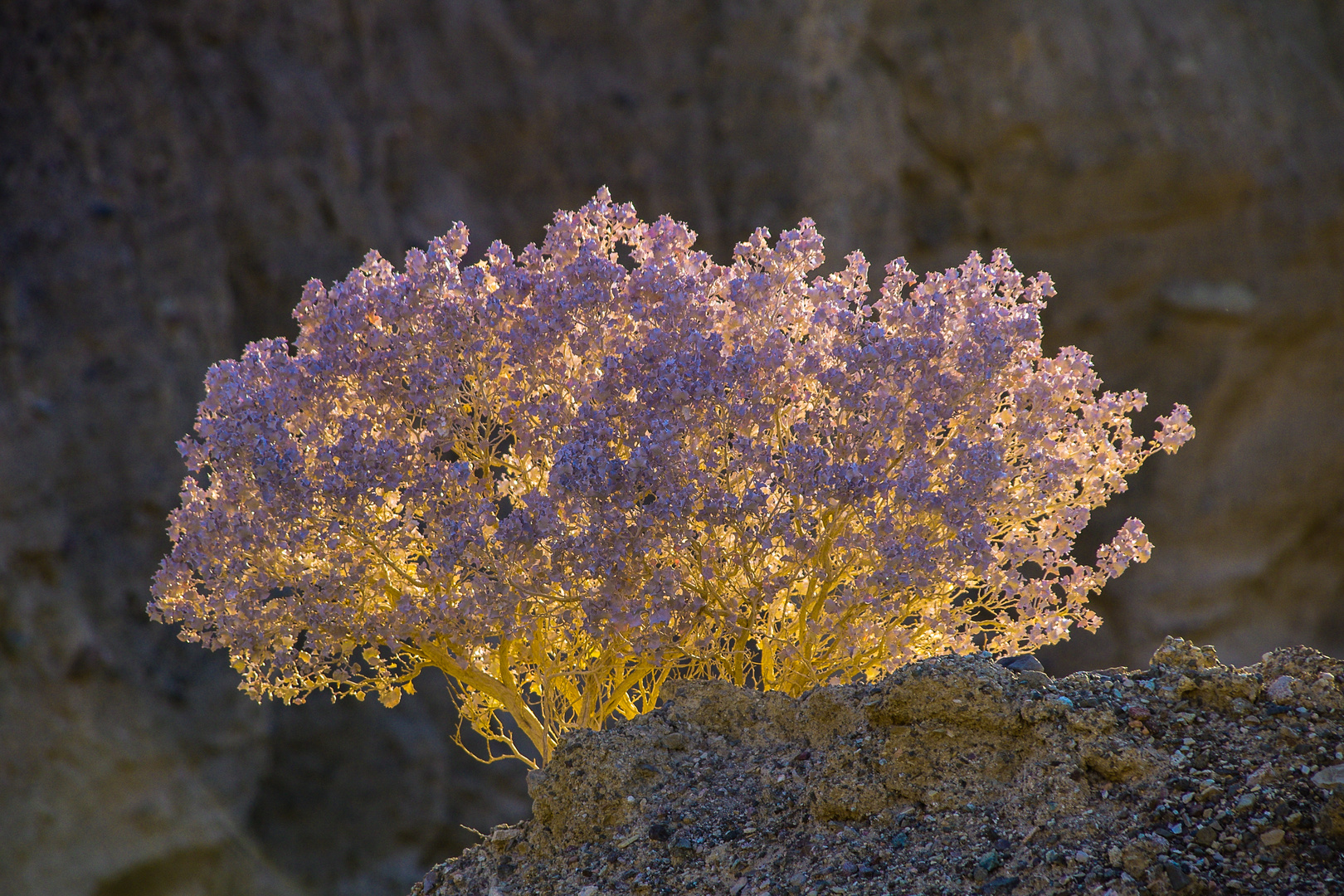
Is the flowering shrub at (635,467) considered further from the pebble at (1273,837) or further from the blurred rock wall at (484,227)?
the blurred rock wall at (484,227)

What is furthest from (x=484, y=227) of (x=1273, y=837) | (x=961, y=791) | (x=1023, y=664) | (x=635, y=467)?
(x=1273, y=837)

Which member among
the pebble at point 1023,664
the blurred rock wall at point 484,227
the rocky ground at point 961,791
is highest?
the blurred rock wall at point 484,227

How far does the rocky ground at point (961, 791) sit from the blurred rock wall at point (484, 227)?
8343mm

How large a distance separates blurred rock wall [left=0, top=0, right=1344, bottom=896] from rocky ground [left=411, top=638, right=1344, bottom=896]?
834 centimetres

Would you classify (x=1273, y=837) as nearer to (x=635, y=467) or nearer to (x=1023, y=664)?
(x=1023, y=664)

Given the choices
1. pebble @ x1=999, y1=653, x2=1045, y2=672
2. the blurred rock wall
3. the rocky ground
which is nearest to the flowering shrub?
pebble @ x1=999, y1=653, x2=1045, y2=672

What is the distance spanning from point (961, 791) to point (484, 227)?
11.9 m

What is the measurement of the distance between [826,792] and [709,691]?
0.98 m

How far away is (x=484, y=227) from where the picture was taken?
15.7 meters

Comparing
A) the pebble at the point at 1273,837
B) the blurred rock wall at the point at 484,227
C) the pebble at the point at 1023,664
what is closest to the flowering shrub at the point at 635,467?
the pebble at the point at 1023,664

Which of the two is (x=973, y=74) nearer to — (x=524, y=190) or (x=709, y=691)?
(x=524, y=190)

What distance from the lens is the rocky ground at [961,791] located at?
4461 millimetres

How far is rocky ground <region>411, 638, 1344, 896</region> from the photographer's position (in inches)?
176

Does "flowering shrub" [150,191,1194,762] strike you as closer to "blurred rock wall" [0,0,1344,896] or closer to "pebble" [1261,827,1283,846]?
"pebble" [1261,827,1283,846]
